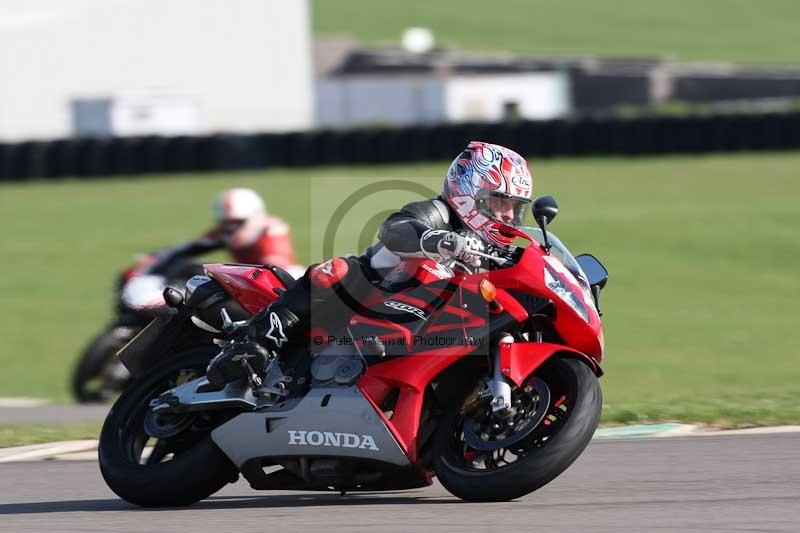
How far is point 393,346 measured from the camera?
570cm

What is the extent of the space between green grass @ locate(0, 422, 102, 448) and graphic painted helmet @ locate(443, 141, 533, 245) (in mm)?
3258

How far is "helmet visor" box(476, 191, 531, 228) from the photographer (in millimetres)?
5734

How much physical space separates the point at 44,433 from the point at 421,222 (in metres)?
3.62

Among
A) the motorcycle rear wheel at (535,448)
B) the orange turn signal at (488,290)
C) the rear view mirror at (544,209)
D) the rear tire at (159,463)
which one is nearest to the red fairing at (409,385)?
the motorcycle rear wheel at (535,448)

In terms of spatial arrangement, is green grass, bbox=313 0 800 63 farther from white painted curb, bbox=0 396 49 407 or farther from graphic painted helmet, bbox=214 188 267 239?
white painted curb, bbox=0 396 49 407

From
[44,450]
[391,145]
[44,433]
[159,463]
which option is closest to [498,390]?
[159,463]

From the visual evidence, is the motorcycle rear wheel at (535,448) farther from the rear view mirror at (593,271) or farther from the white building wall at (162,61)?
the white building wall at (162,61)

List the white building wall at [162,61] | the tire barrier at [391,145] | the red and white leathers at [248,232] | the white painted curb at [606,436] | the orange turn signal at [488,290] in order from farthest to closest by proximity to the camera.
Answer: the white building wall at [162,61]
the tire barrier at [391,145]
the red and white leathers at [248,232]
the white painted curb at [606,436]
the orange turn signal at [488,290]

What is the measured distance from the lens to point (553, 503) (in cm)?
553

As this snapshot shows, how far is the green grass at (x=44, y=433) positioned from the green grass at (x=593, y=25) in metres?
53.1

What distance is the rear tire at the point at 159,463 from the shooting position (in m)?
5.82

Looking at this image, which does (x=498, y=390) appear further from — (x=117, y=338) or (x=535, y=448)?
(x=117, y=338)

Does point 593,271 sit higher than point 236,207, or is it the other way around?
point 593,271

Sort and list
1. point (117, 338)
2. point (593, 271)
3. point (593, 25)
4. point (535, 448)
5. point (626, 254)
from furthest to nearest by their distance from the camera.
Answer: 1. point (593, 25)
2. point (626, 254)
3. point (117, 338)
4. point (593, 271)
5. point (535, 448)
